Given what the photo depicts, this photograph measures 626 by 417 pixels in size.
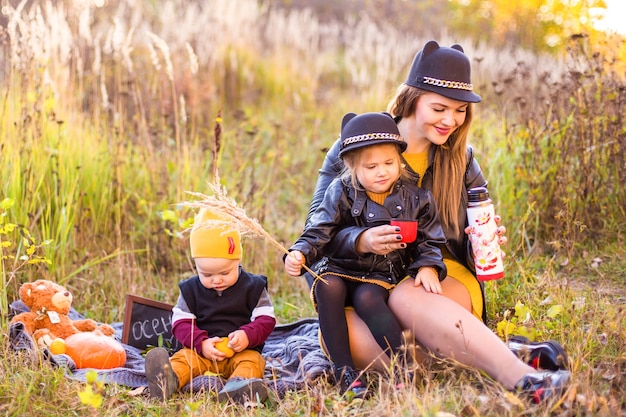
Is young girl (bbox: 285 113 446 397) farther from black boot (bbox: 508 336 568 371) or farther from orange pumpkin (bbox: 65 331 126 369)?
orange pumpkin (bbox: 65 331 126 369)

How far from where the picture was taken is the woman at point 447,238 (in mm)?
2947

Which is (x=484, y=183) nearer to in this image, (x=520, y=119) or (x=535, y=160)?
(x=535, y=160)

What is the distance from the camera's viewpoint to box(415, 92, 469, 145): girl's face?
3307mm

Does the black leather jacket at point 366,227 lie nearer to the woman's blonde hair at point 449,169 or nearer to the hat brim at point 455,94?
the woman's blonde hair at point 449,169

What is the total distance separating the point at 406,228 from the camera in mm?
3158

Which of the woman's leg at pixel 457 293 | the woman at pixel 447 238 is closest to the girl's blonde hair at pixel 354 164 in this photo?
the woman at pixel 447 238

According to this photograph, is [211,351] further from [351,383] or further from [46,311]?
[46,311]

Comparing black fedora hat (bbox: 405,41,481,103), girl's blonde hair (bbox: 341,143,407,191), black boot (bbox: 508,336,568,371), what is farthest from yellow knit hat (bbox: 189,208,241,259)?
black boot (bbox: 508,336,568,371)

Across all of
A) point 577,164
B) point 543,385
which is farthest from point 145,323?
point 577,164

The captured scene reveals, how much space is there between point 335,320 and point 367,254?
0.32 metres

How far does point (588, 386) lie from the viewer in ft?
8.78

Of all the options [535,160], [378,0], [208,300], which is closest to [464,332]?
[208,300]

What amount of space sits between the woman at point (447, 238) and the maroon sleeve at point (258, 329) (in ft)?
1.25

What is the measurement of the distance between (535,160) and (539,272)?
2.38ft
